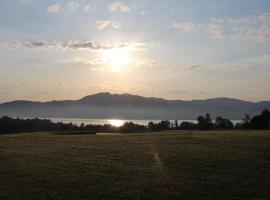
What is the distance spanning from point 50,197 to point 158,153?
9.43m

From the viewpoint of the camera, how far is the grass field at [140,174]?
47.2 ft

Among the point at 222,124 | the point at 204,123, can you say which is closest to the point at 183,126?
the point at 204,123

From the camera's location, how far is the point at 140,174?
56.1 ft

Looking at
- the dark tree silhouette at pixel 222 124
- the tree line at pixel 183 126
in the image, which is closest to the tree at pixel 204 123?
the tree line at pixel 183 126

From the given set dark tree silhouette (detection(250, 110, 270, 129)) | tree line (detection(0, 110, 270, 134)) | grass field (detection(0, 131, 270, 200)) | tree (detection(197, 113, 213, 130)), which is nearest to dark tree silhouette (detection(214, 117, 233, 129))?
tree line (detection(0, 110, 270, 134))

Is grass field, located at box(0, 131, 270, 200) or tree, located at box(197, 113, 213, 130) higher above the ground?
tree, located at box(197, 113, 213, 130)

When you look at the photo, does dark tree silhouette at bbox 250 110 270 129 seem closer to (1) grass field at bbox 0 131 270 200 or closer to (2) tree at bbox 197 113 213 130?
(2) tree at bbox 197 113 213 130

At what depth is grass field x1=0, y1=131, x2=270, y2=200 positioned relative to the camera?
14383 millimetres

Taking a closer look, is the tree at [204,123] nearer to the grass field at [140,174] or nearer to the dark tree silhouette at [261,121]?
the dark tree silhouette at [261,121]

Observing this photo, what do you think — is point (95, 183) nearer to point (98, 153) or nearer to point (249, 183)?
point (249, 183)

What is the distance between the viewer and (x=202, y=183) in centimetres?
1548

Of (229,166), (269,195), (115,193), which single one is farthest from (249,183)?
(115,193)

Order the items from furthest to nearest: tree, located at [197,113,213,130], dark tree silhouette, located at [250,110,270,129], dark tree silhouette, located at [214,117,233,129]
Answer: tree, located at [197,113,213,130], dark tree silhouette, located at [214,117,233,129], dark tree silhouette, located at [250,110,270,129]

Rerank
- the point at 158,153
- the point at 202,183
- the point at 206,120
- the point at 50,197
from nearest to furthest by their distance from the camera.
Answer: the point at 50,197 → the point at 202,183 → the point at 158,153 → the point at 206,120
